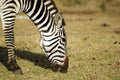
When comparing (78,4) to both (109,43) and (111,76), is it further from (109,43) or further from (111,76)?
(111,76)

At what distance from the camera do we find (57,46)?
1027cm

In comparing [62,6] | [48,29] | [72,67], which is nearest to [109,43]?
[72,67]

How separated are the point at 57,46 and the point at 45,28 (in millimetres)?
556

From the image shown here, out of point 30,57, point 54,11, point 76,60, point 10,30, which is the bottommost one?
point 76,60

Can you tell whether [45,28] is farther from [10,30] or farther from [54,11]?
[10,30]

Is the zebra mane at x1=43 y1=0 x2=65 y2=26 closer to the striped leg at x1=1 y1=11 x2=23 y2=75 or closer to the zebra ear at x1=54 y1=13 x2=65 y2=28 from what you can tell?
the zebra ear at x1=54 y1=13 x2=65 y2=28

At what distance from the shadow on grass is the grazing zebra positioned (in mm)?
1058

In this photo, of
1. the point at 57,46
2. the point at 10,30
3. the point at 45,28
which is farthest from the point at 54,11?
the point at 10,30

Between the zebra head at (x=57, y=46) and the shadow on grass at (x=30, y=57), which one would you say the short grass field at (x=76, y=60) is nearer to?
the shadow on grass at (x=30, y=57)

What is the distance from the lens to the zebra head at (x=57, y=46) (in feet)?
33.4

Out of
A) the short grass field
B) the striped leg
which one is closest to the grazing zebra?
the striped leg

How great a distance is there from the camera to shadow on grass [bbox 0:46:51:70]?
461 inches

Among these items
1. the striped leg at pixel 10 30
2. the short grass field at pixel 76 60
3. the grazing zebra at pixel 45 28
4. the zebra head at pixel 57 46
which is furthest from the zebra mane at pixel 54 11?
the short grass field at pixel 76 60

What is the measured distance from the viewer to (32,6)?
10.3 m
